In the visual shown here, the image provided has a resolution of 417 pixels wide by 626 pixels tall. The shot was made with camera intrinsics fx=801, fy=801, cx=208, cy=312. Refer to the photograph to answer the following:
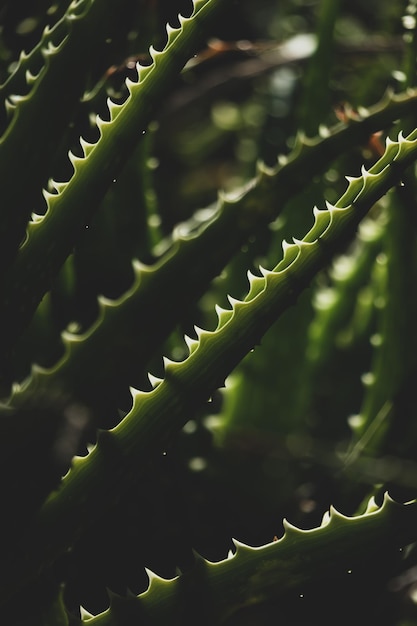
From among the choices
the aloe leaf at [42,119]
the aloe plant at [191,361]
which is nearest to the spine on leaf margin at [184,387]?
the aloe plant at [191,361]

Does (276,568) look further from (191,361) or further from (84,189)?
(84,189)

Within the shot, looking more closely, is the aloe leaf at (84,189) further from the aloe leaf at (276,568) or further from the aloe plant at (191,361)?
the aloe leaf at (276,568)

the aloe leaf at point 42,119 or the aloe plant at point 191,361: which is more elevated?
the aloe leaf at point 42,119

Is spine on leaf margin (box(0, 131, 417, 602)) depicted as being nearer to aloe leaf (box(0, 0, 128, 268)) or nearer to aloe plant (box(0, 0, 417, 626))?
aloe plant (box(0, 0, 417, 626))

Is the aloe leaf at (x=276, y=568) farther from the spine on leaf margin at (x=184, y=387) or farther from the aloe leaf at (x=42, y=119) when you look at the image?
the aloe leaf at (x=42, y=119)

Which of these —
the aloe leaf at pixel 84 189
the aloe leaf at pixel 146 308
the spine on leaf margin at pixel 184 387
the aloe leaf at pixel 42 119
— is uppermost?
the aloe leaf at pixel 42 119

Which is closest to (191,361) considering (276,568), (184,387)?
(184,387)


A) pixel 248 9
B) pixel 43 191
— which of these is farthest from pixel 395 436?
pixel 248 9

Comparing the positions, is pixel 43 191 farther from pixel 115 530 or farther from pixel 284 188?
pixel 115 530
